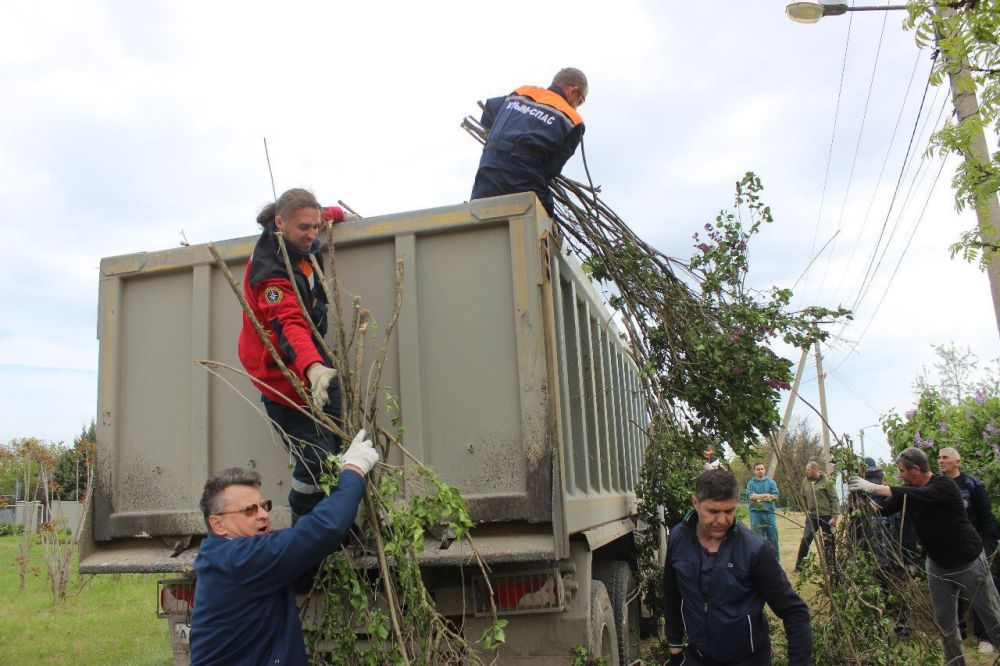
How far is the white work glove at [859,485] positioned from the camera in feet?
17.1

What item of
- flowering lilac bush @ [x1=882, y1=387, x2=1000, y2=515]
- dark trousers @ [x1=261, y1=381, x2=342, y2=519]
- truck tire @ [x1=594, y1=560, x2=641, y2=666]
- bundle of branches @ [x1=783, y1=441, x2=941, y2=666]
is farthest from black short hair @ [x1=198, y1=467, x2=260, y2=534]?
flowering lilac bush @ [x1=882, y1=387, x2=1000, y2=515]

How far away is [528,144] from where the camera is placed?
15.9 feet

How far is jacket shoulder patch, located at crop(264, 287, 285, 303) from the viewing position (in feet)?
11.6

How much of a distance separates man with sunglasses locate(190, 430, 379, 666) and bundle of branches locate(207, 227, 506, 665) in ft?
0.93

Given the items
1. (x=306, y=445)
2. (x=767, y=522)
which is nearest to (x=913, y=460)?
(x=306, y=445)

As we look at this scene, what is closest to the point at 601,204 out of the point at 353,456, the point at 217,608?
the point at 353,456

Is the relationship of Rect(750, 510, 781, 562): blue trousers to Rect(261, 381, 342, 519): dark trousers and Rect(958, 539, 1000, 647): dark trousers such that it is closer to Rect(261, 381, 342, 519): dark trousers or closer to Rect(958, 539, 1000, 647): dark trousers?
Rect(958, 539, 1000, 647): dark trousers

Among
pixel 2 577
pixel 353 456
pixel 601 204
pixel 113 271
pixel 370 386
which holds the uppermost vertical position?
pixel 601 204

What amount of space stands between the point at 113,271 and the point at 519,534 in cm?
250

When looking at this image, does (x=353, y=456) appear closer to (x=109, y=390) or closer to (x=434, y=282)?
(x=434, y=282)

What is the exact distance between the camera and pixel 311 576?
3385 mm

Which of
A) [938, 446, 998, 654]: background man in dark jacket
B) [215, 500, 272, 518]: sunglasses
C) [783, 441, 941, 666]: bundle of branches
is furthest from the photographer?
[938, 446, 998, 654]: background man in dark jacket

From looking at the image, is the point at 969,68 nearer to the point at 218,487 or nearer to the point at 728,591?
the point at 728,591

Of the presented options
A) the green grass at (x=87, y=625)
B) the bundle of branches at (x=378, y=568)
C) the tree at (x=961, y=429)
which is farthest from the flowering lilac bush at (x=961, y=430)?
the green grass at (x=87, y=625)
